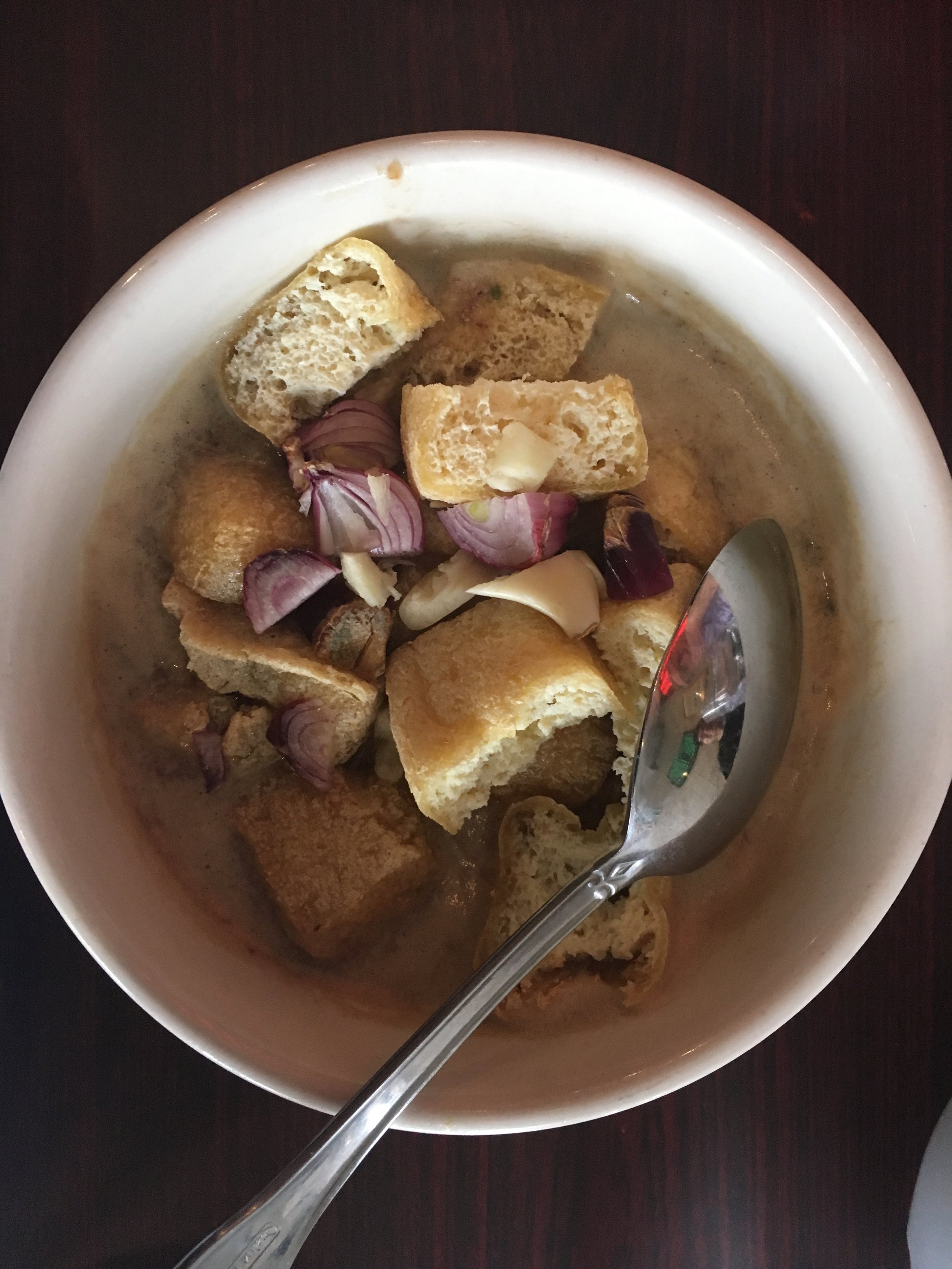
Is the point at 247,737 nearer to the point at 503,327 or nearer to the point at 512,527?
the point at 512,527

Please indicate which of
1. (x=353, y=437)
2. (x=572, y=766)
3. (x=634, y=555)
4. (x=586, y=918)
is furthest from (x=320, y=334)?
(x=586, y=918)

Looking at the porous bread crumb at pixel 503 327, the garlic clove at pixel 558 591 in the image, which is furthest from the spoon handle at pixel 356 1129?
the porous bread crumb at pixel 503 327

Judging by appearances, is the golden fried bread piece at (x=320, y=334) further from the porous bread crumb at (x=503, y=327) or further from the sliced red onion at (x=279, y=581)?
the sliced red onion at (x=279, y=581)

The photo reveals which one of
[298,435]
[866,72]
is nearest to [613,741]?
[298,435]

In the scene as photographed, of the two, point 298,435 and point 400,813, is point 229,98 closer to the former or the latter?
point 298,435

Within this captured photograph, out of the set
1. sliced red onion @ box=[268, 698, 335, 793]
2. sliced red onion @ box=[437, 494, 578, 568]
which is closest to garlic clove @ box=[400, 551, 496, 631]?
sliced red onion @ box=[437, 494, 578, 568]

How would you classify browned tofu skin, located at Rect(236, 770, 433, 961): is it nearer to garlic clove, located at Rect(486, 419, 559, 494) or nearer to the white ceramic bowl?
the white ceramic bowl
